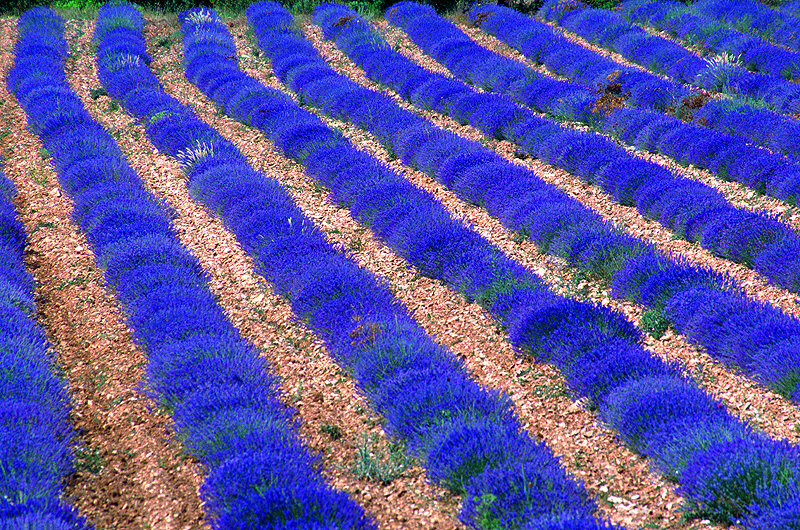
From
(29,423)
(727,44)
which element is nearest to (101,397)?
(29,423)

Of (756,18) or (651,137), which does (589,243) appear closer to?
(651,137)

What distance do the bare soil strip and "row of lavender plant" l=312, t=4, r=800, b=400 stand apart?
3.37 metres

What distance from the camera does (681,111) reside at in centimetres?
844

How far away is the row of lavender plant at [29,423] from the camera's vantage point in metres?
3.25

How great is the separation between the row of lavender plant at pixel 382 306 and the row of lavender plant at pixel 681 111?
2957 millimetres

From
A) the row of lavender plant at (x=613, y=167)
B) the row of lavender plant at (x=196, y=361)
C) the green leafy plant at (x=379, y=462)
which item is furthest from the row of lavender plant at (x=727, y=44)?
the row of lavender plant at (x=196, y=361)

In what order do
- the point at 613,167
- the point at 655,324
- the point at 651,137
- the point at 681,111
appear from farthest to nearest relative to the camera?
the point at 681,111, the point at 651,137, the point at 613,167, the point at 655,324

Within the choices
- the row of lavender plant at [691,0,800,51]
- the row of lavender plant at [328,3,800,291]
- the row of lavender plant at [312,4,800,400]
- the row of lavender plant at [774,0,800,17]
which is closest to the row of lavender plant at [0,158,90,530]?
the row of lavender plant at [312,4,800,400]

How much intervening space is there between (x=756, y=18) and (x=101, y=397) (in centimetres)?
1198

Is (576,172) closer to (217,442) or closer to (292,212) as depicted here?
(292,212)

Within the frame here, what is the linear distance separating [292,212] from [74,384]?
2.67 meters

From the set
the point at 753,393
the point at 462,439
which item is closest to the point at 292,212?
the point at 462,439

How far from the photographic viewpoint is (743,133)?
770 cm

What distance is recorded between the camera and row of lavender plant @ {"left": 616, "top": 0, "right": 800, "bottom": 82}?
28.8 ft
